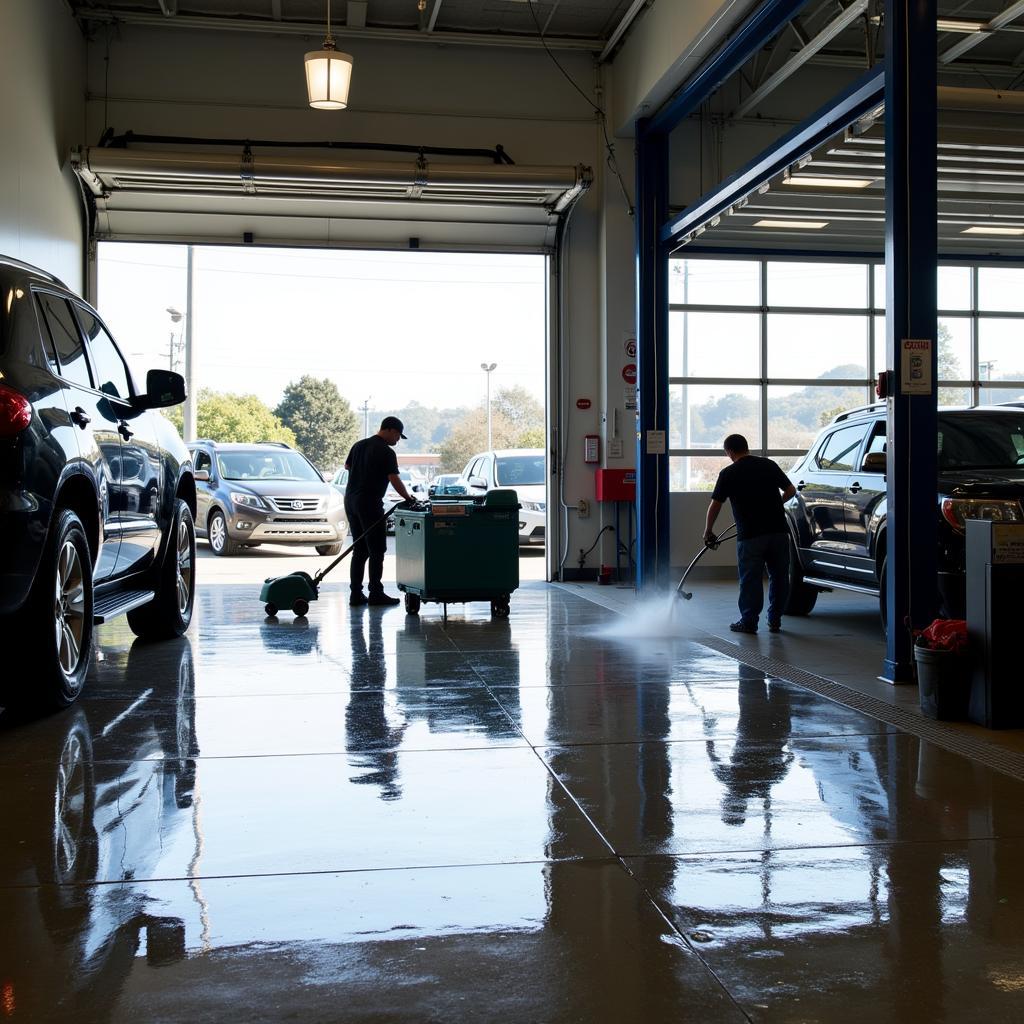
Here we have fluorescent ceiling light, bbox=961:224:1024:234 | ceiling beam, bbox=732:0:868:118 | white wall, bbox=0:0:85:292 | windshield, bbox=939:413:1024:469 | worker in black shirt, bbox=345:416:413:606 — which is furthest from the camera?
fluorescent ceiling light, bbox=961:224:1024:234

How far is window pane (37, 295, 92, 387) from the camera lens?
5962mm

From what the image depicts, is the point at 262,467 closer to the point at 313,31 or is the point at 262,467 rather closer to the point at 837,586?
the point at 313,31

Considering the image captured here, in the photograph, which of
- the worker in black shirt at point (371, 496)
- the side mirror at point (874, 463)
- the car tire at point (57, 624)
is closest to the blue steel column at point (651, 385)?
the worker in black shirt at point (371, 496)

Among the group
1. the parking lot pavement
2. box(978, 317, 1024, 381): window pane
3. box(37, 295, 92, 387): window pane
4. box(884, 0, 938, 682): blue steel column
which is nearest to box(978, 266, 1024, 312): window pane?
box(978, 317, 1024, 381): window pane

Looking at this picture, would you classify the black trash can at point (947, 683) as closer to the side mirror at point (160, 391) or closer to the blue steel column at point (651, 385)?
the side mirror at point (160, 391)

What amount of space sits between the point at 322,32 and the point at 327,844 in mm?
11498

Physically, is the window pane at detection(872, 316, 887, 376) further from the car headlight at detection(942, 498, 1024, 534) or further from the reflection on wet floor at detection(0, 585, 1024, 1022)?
the reflection on wet floor at detection(0, 585, 1024, 1022)

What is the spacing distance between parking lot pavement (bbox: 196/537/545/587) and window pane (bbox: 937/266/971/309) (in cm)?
671

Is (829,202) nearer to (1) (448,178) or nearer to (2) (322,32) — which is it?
(1) (448,178)

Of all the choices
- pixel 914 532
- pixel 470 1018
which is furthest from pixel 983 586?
pixel 470 1018

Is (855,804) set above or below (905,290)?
below

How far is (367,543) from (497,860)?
7965mm

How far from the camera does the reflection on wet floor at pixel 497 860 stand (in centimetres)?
283

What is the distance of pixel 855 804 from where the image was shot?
4.43 meters
